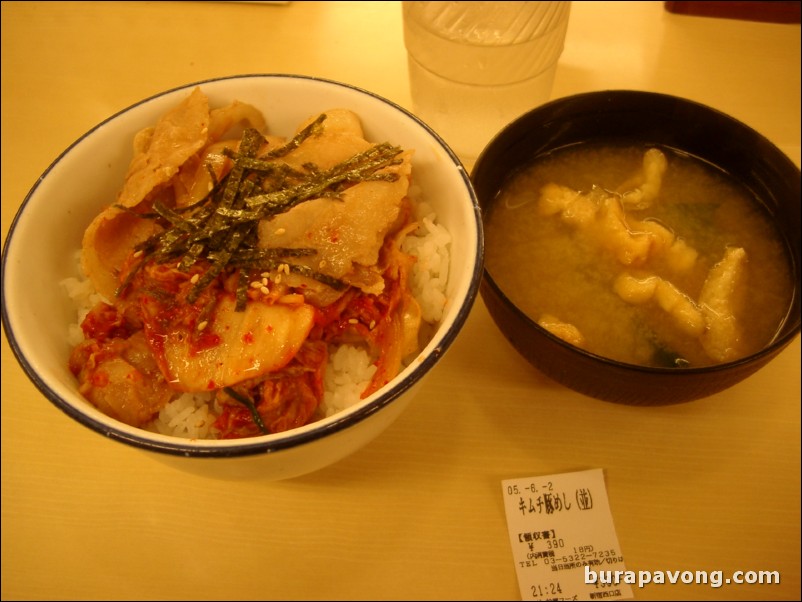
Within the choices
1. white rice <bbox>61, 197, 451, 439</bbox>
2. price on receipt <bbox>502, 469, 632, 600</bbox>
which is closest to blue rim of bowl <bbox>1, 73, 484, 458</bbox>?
white rice <bbox>61, 197, 451, 439</bbox>

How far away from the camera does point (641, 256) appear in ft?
5.22

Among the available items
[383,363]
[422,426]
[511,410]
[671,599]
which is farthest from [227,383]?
[671,599]

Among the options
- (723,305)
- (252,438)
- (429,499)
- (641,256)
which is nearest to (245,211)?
(252,438)

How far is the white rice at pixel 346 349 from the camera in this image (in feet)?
4.14

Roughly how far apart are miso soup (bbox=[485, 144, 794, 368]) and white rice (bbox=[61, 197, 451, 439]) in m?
0.25

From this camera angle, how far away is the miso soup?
58.9 inches

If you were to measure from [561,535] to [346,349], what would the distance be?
2.30ft

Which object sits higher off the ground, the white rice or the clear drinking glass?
the clear drinking glass

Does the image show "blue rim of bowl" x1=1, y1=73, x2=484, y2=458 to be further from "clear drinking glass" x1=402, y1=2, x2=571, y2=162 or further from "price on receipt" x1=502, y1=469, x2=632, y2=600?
"clear drinking glass" x1=402, y1=2, x2=571, y2=162

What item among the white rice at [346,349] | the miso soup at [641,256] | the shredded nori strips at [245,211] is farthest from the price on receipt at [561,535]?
the shredded nori strips at [245,211]

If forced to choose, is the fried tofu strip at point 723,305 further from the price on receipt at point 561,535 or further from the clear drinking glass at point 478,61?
the clear drinking glass at point 478,61

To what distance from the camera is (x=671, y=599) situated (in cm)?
139

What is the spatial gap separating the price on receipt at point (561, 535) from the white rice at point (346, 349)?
0.52 metres

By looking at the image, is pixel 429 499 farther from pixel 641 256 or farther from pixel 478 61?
pixel 478 61
